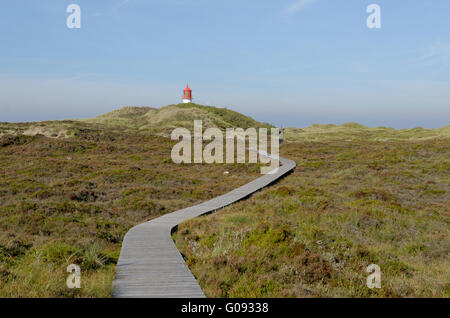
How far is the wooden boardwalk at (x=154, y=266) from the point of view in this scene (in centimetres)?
684

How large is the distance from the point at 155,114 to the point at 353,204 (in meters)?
78.8

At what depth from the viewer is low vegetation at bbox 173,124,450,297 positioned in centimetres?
736

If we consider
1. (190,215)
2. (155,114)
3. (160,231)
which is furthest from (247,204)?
(155,114)

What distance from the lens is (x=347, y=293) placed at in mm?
6996

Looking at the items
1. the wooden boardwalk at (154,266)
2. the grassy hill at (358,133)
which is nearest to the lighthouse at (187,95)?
the grassy hill at (358,133)

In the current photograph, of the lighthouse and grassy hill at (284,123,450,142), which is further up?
the lighthouse

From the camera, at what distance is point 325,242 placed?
10.0 meters

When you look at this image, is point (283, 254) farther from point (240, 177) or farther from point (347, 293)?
point (240, 177)

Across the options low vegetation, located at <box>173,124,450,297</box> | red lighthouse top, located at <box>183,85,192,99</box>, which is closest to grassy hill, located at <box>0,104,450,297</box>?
low vegetation, located at <box>173,124,450,297</box>

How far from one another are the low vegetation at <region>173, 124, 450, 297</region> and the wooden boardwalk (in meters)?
0.36

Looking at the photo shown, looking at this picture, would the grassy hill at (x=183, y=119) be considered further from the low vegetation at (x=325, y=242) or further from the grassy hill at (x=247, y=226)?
the low vegetation at (x=325, y=242)

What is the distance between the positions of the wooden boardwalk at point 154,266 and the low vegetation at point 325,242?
36 centimetres

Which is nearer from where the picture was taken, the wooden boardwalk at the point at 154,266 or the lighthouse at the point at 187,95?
the wooden boardwalk at the point at 154,266
